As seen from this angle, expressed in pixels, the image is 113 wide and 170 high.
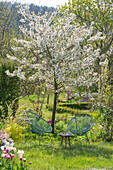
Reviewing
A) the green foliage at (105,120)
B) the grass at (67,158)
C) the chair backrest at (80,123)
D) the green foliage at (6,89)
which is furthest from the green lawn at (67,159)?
the green foliage at (6,89)

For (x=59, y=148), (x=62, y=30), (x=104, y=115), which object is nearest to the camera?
(x=59, y=148)

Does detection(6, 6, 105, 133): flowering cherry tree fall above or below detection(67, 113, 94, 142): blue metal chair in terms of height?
above

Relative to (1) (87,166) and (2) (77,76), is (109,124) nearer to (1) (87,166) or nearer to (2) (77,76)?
(2) (77,76)

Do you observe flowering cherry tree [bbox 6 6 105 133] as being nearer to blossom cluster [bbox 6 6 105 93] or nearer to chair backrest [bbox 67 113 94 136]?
blossom cluster [bbox 6 6 105 93]

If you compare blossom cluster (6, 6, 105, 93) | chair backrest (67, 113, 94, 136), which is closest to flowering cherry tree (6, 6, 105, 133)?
blossom cluster (6, 6, 105, 93)

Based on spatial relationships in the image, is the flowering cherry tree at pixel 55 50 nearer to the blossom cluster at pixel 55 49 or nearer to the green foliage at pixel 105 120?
the blossom cluster at pixel 55 49

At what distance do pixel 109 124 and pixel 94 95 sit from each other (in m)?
1.97

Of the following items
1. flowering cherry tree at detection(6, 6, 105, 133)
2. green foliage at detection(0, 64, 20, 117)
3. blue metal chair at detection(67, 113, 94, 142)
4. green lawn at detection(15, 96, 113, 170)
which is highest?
flowering cherry tree at detection(6, 6, 105, 133)

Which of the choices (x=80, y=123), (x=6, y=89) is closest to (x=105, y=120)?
(x=80, y=123)

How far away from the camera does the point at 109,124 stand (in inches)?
321

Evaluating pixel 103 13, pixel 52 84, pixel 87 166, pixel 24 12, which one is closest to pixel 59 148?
pixel 87 166

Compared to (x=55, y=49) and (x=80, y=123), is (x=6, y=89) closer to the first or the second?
(x=55, y=49)

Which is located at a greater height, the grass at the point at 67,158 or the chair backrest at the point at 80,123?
the chair backrest at the point at 80,123

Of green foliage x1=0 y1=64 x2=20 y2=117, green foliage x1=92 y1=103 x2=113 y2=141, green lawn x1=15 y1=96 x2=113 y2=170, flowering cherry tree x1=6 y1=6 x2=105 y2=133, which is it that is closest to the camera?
green lawn x1=15 y1=96 x2=113 y2=170
